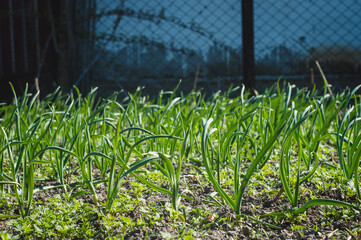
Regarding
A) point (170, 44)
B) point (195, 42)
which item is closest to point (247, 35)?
point (195, 42)

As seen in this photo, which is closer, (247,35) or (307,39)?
(247,35)

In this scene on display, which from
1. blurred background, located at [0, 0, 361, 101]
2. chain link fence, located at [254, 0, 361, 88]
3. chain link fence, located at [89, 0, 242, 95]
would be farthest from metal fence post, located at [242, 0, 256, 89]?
chain link fence, located at [254, 0, 361, 88]

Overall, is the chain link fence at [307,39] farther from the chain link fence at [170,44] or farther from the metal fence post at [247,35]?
the metal fence post at [247,35]

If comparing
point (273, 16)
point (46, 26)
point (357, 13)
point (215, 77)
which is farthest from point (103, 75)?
point (357, 13)

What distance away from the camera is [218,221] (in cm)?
104

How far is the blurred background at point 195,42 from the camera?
4859 millimetres

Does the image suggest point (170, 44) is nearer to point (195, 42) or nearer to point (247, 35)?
point (195, 42)

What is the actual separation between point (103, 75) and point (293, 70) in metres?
2.72

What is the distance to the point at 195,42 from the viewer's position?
5125 mm

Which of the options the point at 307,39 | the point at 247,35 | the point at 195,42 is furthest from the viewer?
the point at 195,42

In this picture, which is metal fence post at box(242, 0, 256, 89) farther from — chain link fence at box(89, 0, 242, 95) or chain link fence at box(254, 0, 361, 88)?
chain link fence at box(254, 0, 361, 88)

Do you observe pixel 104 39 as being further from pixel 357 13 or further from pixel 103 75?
pixel 357 13

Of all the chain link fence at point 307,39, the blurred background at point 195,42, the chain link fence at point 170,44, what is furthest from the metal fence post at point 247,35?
the chain link fence at point 307,39

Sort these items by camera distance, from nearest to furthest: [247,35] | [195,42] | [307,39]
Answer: [247,35], [307,39], [195,42]
